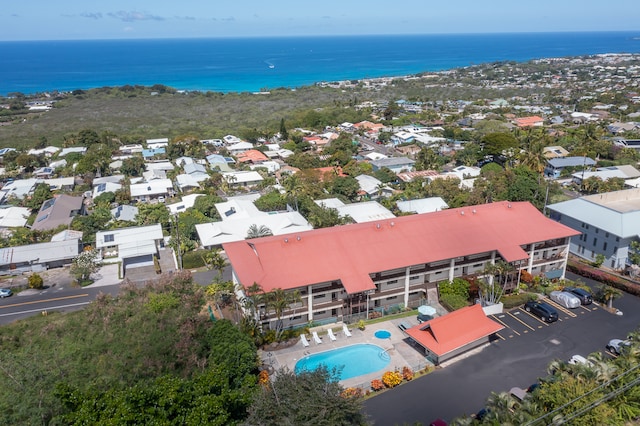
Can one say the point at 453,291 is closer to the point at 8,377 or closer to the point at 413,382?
the point at 413,382

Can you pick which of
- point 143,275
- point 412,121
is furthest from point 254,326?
point 412,121

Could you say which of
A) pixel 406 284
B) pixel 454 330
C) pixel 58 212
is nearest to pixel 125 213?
pixel 58 212

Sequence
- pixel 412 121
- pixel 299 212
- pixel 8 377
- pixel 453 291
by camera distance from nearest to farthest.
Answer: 1. pixel 8 377
2. pixel 453 291
3. pixel 299 212
4. pixel 412 121

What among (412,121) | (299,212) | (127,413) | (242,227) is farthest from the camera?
(412,121)

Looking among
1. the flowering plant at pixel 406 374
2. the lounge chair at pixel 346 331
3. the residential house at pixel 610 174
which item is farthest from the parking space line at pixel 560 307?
the residential house at pixel 610 174

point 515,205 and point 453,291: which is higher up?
point 515,205

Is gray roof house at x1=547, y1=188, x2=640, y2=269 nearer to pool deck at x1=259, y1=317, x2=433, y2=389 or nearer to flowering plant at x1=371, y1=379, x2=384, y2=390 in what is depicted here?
pool deck at x1=259, y1=317, x2=433, y2=389

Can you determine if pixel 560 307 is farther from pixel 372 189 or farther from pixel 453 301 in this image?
pixel 372 189
